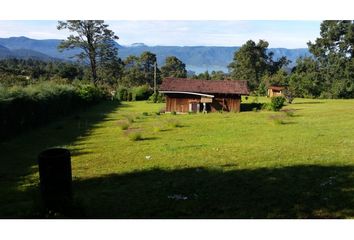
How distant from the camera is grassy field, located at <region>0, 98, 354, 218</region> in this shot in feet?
21.5

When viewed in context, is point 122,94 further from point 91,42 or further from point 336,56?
point 336,56

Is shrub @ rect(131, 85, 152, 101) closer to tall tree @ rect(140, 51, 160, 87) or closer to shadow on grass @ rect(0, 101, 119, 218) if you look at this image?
tall tree @ rect(140, 51, 160, 87)

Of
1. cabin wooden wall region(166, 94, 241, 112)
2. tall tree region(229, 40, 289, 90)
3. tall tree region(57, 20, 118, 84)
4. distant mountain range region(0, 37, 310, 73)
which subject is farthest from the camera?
distant mountain range region(0, 37, 310, 73)

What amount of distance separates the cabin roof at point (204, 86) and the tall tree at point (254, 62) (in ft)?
125

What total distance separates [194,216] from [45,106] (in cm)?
2079

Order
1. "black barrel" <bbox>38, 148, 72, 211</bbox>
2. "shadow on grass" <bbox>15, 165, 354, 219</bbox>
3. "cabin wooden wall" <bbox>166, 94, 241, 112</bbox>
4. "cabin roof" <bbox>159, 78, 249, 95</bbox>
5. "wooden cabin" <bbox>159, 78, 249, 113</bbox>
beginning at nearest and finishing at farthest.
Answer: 1. "black barrel" <bbox>38, 148, 72, 211</bbox>
2. "shadow on grass" <bbox>15, 165, 354, 219</bbox>
3. "wooden cabin" <bbox>159, 78, 249, 113</bbox>
4. "cabin wooden wall" <bbox>166, 94, 241, 112</bbox>
5. "cabin roof" <bbox>159, 78, 249, 95</bbox>

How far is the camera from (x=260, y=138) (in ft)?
52.6

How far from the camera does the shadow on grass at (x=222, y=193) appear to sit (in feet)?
20.8

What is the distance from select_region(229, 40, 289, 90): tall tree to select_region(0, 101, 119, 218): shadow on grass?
58.5 meters

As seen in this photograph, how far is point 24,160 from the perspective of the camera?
12914 millimetres

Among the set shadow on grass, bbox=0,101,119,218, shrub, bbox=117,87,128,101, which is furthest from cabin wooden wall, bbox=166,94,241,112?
shrub, bbox=117,87,128,101

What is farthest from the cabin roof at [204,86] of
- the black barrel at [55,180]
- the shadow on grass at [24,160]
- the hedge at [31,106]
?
the black barrel at [55,180]

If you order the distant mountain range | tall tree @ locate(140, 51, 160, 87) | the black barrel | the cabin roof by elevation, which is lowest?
the black barrel

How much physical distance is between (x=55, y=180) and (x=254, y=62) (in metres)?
75.3
